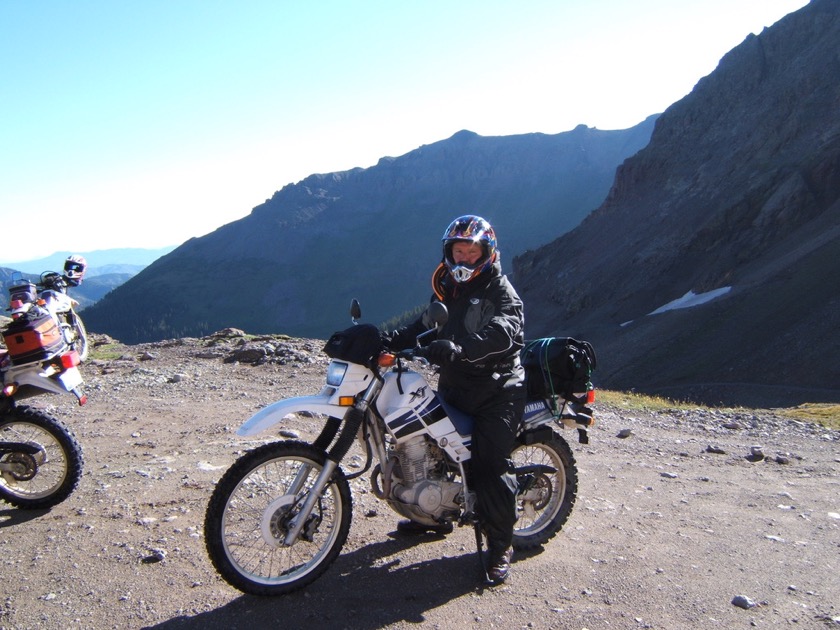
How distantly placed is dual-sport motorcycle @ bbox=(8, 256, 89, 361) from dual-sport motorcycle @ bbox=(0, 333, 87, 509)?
14.4 inches

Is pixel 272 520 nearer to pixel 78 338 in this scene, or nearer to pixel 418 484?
pixel 418 484

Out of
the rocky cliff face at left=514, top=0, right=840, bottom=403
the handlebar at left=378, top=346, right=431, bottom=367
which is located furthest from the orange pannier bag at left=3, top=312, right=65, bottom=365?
the rocky cliff face at left=514, top=0, right=840, bottom=403

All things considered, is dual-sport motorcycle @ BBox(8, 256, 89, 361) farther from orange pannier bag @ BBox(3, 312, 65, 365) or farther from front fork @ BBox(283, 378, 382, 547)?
front fork @ BBox(283, 378, 382, 547)

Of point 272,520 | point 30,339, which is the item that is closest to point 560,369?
point 272,520

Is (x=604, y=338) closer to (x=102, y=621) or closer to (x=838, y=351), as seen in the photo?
(x=838, y=351)

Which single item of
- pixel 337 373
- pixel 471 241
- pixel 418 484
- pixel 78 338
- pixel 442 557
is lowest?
pixel 442 557

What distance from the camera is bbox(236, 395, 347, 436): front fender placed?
4.25 m

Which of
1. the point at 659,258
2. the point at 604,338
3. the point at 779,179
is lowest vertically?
the point at 604,338

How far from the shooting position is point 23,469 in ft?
18.7

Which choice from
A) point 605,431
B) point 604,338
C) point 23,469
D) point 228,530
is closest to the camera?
point 228,530

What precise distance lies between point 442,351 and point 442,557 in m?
1.92

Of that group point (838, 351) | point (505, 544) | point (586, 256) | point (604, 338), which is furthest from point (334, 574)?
point (586, 256)

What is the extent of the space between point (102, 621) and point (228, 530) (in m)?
0.85

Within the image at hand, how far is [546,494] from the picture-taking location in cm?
555
